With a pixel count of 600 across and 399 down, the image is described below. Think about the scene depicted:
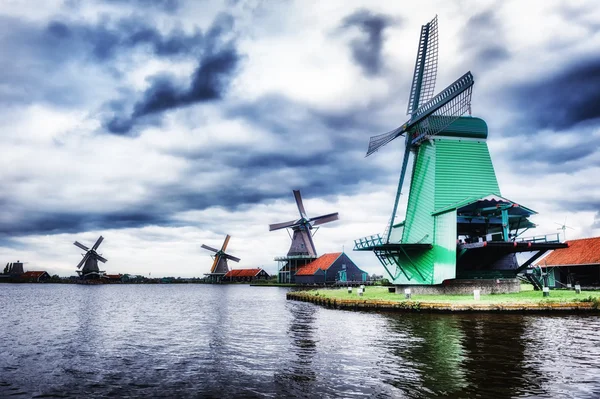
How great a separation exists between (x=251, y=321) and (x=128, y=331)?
281 inches

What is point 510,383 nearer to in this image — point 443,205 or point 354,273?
point 443,205

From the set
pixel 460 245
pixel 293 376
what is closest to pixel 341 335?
pixel 293 376

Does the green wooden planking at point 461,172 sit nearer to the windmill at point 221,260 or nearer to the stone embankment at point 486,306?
the stone embankment at point 486,306

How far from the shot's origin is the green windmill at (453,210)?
1266 inches

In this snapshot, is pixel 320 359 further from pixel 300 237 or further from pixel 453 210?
pixel 300 237

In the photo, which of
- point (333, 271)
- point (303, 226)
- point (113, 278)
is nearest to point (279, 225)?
point (303, 226)

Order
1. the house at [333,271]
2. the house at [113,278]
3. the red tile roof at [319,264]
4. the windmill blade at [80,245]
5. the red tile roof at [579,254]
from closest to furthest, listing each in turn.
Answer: the red tile roof at [579,254]
the house at [333,271]
the red tile roof at [319,264]
the windmill blade at [80,245]
the house at [113,278]

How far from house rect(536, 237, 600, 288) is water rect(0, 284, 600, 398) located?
20.7m

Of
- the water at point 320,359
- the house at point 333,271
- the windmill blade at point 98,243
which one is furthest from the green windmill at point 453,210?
the windmill blade at point 98,243

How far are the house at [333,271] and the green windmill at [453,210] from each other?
44.7m

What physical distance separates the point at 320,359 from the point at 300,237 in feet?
256

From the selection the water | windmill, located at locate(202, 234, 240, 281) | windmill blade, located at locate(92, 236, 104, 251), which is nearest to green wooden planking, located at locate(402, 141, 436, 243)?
the water

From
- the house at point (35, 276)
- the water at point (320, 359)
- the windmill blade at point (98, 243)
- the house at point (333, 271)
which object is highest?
the windmill blade at point (98, 243)

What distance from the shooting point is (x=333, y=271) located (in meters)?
82.7
